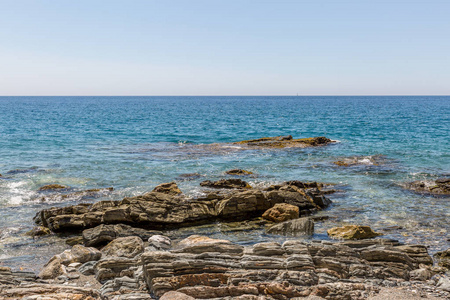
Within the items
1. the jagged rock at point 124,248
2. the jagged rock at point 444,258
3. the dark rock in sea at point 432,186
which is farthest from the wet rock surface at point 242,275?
the dark rock in sea at point 432,186

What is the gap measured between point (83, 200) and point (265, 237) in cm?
1027

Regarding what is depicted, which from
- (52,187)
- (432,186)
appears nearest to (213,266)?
(52,187)

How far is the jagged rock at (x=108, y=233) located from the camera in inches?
561

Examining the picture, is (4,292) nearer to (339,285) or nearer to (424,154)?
(339,285)

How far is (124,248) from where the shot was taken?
13.0 metres

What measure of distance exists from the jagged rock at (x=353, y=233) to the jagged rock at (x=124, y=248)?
23.9 feet

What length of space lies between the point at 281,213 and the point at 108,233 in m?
7.37

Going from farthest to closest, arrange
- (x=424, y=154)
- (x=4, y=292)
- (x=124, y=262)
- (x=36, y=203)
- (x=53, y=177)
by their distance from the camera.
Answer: (x=424, y=154) → (x=53, y=177) → (x=36, y=203) → (x=124, y=262) → (x=4, y=292)

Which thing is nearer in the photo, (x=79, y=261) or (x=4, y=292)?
(x=4, y=292)

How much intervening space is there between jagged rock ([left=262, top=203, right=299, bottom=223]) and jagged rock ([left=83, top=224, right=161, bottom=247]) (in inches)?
193

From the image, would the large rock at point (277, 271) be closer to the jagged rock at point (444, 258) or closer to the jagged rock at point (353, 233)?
the jagged rock at point (444, 258)

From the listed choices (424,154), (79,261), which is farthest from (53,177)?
(424,154)

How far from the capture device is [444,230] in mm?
15688

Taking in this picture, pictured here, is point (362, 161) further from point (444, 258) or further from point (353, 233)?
point (444, 258)
